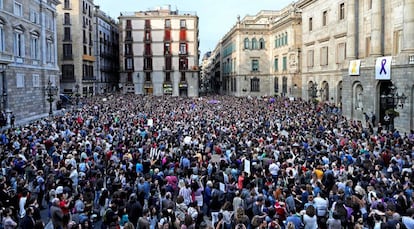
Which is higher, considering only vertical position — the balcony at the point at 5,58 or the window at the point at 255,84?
the balcony at the point at 5,58

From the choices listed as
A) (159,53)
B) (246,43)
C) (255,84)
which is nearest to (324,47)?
(246,43)

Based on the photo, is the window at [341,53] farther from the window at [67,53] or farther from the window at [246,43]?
the window at [67,53]

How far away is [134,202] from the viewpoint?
37.2ft

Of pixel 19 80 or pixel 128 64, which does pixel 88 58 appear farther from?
pixel 19 80

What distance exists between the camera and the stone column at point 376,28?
109 feet

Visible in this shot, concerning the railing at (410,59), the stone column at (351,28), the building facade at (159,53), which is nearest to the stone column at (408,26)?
the railing at (410,59)

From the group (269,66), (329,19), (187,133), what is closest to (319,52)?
(329,19)

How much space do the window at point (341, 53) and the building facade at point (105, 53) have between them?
1628 inches

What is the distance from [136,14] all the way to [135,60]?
8.33 metres

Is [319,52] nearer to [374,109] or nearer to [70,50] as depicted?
[374,109]

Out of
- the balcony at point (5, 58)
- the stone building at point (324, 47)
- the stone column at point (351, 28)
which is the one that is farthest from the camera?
the stone building at point (324, 47)

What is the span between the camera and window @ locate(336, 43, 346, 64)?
140ft

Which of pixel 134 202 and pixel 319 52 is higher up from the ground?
pixel 319 52

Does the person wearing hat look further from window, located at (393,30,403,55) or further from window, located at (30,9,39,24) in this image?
window, located at (30,9,39,24)
